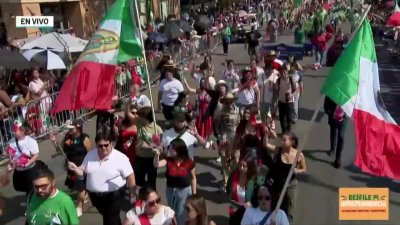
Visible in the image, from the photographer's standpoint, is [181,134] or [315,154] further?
[315,154]

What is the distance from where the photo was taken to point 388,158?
15.9 feet

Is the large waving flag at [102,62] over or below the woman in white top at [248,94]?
over

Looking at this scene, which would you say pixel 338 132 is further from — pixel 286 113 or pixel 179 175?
pixel 179 175

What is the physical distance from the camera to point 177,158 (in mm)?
5992

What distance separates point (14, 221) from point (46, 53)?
6884mm

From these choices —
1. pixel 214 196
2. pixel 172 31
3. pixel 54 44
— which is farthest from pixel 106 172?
pixel 172 31

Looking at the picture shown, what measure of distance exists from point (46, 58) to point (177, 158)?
840 cm

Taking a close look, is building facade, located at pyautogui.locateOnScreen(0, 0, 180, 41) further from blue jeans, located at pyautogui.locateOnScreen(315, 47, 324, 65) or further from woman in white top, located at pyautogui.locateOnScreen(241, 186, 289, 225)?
woman in white top, located at pyautogui.locateOnScreen(241, 186, 289, 225)

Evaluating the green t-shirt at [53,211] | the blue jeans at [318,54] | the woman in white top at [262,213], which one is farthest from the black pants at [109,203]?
the blue jeans at [318,54]

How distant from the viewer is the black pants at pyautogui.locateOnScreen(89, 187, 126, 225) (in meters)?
5.69

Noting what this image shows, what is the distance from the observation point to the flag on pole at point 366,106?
4828 mm

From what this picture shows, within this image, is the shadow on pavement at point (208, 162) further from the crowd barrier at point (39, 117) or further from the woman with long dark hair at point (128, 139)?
the crowd barrier at point (39, 117)

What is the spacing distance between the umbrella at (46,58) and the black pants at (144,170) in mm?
6678

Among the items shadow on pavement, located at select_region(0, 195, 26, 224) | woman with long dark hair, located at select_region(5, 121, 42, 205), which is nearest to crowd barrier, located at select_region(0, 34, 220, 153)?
shadow on pavement, located at select_region(0, 195, 26, 224)
